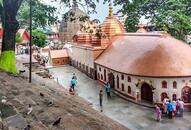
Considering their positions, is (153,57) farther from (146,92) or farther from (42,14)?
(42,14)

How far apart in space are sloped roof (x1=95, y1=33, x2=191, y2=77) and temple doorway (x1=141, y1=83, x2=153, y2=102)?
1.04 m

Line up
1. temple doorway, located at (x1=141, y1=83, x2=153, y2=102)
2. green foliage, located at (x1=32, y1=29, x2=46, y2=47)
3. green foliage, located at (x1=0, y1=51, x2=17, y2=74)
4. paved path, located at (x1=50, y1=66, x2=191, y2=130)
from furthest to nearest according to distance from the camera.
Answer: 1. green foliage, located at (x1=32, y1=29, x2=46, y2=47)
2. temple doorway, located at (x1=141, y1=83, x2=153, y2=102)
3. paved path, located at (x1=50, y1=66, x2=191, y2=130)
4. green foliage, located at (x1=0, y1=51, x2=17, y2=74)

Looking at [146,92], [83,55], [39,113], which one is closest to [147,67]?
[146,92]

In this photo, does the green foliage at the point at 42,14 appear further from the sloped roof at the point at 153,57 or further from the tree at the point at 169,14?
the sloped roof at the point at 153,57

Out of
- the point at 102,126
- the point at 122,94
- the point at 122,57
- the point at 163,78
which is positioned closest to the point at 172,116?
the point at 163,78

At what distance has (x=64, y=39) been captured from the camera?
68500mm

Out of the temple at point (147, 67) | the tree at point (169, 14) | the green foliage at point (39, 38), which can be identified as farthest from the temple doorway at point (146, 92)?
the green foliage at point (39, 38)

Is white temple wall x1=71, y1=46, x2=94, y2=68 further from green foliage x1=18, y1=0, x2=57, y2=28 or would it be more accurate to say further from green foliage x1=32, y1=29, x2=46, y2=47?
green foliage x1=18, y1=0, x2=57, y2=28

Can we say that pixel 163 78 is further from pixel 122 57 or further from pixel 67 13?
pixel 67 13

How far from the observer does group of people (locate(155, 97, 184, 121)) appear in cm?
2161

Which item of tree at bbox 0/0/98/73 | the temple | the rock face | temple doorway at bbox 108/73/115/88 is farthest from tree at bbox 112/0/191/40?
the rock face

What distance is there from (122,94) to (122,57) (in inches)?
138

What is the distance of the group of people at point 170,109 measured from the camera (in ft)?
70.9

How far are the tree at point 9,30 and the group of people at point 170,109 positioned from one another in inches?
412
